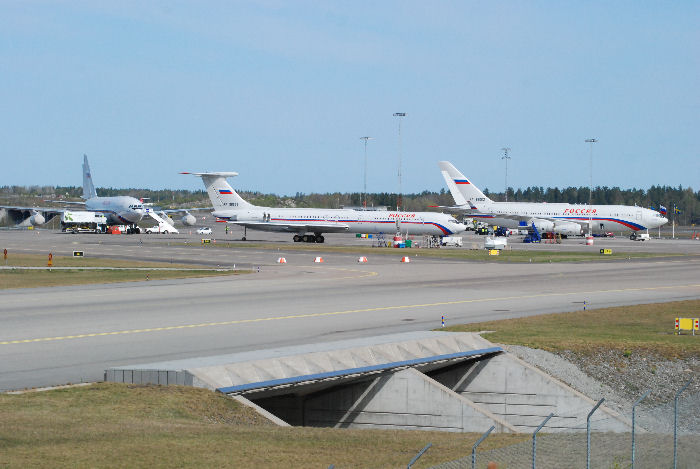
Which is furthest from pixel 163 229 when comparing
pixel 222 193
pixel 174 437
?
pixel 174 437

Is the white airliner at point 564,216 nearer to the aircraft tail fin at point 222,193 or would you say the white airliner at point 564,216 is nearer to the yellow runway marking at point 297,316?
the aircraft tail fin at point 222,193

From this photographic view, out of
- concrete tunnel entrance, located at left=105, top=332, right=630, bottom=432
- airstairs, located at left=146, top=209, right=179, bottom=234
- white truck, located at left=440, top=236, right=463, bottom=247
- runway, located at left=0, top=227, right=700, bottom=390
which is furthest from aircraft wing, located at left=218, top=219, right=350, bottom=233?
concrete tunnel entrance, located at left=105, top=332, right=630, bottom=432

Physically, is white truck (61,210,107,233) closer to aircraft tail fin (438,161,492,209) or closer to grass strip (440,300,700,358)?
aircraft tail fin (438,161,492,209)

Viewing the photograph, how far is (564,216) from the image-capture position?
12975 cm

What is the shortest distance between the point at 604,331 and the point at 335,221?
76499 mm

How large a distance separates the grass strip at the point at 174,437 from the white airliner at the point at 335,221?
87.8 m

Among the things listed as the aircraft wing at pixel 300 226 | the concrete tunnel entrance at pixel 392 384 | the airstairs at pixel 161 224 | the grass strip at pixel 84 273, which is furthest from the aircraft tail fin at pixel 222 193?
the concrete tunnel entrance at pixel 392 384

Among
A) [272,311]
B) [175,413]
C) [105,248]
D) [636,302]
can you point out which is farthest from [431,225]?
[175,413]

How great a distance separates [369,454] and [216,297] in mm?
28808

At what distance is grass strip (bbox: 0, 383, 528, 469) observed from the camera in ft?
45.3

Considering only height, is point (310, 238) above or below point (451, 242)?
below

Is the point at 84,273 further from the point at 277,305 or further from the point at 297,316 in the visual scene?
the point at 297,316

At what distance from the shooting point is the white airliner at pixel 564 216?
125 metres

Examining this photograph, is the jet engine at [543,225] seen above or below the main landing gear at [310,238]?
above
